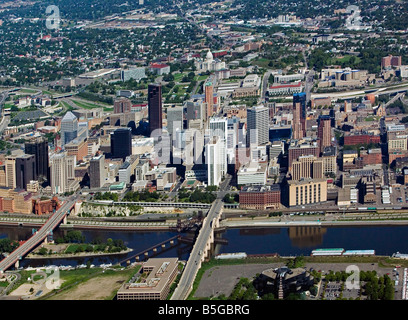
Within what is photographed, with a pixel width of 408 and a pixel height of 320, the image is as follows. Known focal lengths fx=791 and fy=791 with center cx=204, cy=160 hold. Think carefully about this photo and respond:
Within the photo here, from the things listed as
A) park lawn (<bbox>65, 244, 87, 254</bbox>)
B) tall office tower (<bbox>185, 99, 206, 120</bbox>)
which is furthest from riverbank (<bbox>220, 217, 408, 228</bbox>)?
tall office tower (<bbox>185, 99, 206, 120</bbox>)

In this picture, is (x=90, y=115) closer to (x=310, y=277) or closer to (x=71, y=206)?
(x=71, y=206)

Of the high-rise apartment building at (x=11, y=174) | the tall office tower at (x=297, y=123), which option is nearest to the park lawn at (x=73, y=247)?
the high-rise apartment building at (x=11, y=174)

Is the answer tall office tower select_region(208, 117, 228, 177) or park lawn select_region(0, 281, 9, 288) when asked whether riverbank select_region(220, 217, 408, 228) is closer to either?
tall office tower select_region(208, 117, 228, 177)

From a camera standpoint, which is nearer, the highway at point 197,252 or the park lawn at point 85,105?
the highway at point 197,252

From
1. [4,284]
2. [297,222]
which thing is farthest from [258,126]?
[4,284]

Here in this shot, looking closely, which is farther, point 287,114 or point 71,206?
point 287,114

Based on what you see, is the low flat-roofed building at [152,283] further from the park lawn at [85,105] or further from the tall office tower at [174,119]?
the park lawn at [85,105]
